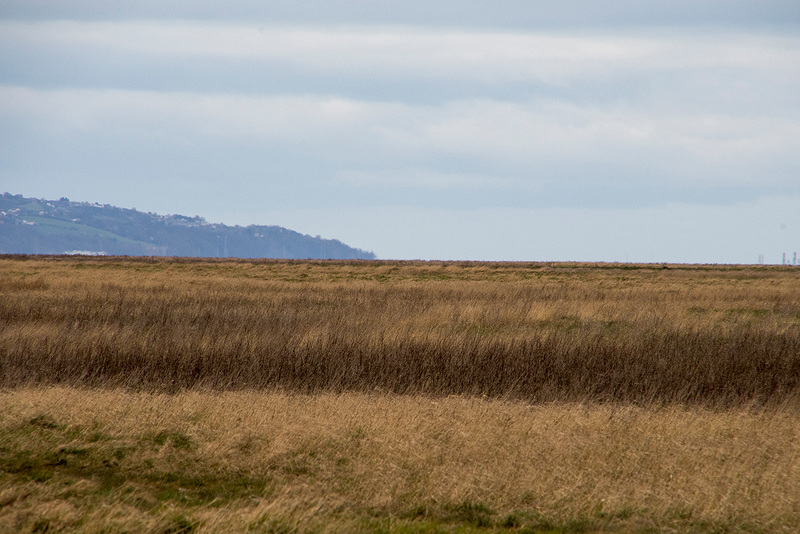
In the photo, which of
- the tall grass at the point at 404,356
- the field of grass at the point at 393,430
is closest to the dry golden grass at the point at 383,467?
the field of grass at the point at 393,430

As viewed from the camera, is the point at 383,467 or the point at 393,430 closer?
the point at 383,467

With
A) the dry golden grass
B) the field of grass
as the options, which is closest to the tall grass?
the field of grass

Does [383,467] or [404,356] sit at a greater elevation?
[404,356]

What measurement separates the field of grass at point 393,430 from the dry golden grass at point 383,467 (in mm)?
27

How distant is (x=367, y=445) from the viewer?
7.80 meters

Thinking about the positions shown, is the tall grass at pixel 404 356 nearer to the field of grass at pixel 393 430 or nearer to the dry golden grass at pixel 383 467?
the field of grass at pixel 393 430

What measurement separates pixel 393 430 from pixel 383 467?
104 centimetres

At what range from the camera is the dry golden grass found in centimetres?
596

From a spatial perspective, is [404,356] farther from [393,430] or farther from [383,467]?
[383,467]

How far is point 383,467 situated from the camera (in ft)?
23.6

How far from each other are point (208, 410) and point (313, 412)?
4.58ft

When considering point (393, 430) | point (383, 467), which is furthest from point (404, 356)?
point (383, 467)

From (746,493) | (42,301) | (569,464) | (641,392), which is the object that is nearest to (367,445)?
(569,464)

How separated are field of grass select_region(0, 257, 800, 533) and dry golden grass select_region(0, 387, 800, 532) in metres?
0.03
